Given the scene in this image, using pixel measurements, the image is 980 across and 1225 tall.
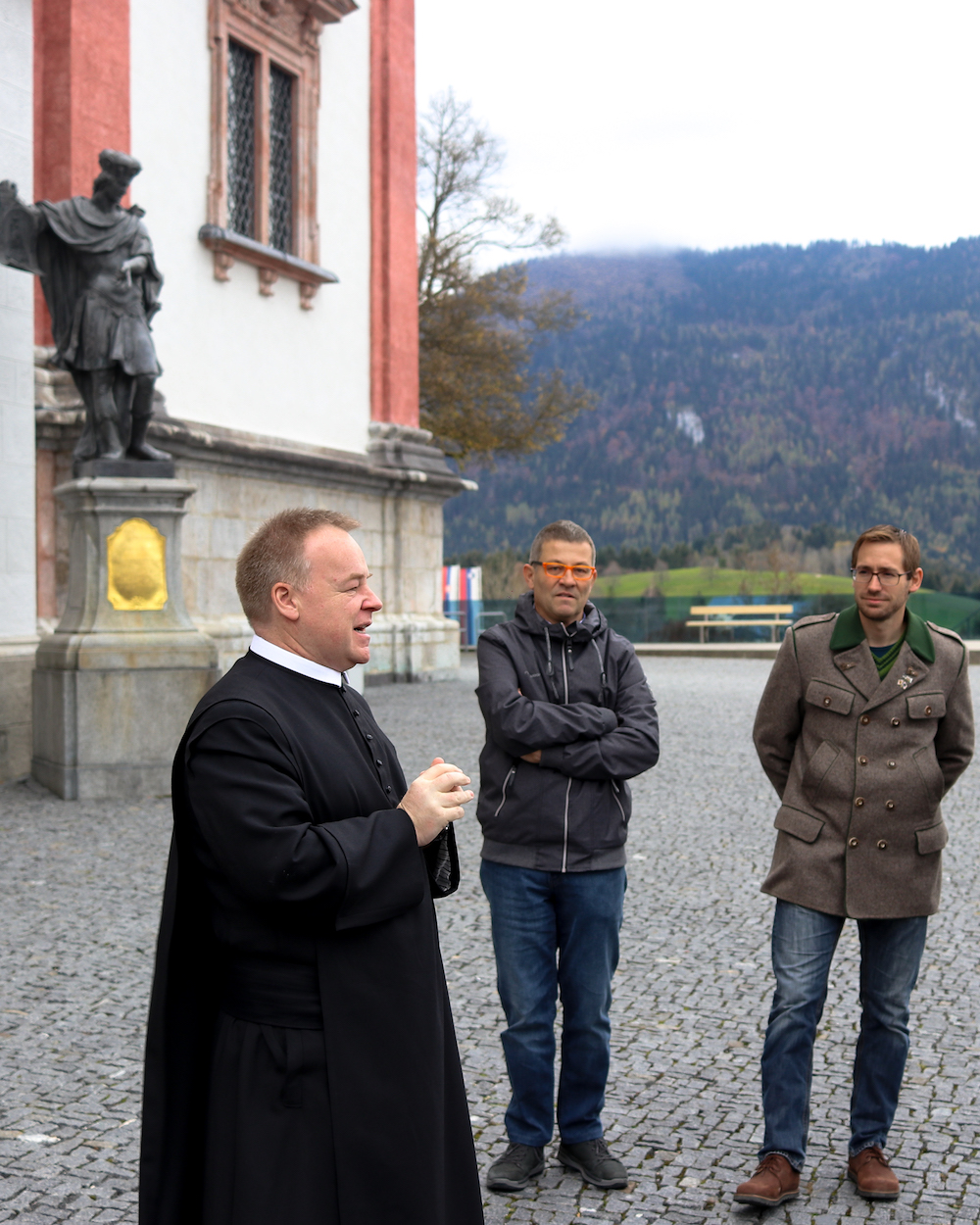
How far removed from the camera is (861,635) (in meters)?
3.55

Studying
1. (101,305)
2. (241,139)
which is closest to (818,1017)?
(101,305)

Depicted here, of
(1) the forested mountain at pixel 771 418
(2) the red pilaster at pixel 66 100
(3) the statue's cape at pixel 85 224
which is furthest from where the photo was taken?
(1) the forested mountain at pixel 771 418

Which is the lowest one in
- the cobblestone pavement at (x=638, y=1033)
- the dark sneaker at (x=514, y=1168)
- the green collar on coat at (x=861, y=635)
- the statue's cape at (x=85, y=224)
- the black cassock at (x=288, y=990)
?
the cobblestone pavement at (x=638, y=1033)

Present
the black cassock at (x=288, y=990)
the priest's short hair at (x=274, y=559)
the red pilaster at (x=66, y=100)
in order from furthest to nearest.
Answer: the red pilaster at (x=66, y=100) < the priest's short hair at (x=274, y=559) < the black cassock at (x=288, y=990)

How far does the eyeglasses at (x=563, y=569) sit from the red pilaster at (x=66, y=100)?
9.55 metres

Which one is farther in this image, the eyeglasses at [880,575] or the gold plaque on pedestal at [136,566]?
the gold plaque on pedestal at [136,566]

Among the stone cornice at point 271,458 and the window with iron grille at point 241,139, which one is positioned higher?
the window with iron grille at point 241,139

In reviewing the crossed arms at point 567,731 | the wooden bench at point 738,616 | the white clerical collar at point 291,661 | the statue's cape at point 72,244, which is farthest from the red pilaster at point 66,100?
the wooden bench at point 738,616

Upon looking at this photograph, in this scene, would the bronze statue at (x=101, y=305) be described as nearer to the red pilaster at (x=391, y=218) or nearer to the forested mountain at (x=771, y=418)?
the red pilaster at (x=391, y=218)

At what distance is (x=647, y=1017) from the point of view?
4703 millimetres

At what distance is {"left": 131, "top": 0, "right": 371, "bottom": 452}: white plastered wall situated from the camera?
1366 centimetres

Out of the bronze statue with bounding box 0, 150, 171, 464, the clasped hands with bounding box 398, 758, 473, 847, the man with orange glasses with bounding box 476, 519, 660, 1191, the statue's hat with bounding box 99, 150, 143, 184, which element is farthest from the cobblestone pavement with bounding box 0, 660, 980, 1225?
the statue's hat with bounding box 99, 150, 143, 184

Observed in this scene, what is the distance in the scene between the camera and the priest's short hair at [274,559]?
7.19 ft

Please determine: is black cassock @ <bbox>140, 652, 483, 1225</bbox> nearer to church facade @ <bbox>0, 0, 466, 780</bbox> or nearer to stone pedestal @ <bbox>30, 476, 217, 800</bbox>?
stone pedestal @ <bbox>30, 476, 217, 800</bbox>
